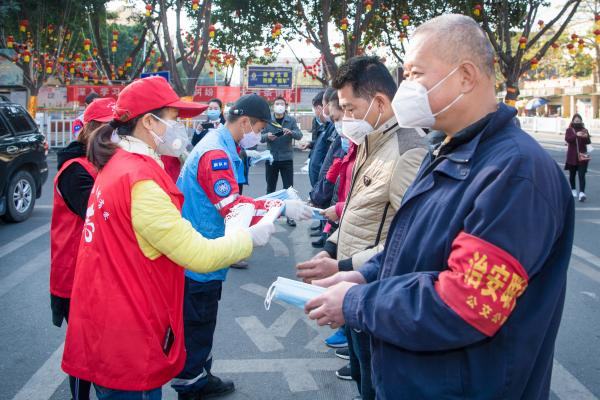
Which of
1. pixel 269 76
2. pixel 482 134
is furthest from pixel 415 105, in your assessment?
pixel 269 76

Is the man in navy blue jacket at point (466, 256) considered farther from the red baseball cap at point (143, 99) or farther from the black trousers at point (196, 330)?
the black trousers at point (196, 330)

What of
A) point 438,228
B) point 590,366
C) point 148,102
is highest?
point 148,102

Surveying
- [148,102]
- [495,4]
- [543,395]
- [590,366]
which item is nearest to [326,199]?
[590,366]

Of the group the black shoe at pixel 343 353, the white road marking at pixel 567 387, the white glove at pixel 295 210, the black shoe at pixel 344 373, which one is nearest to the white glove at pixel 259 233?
the white glove at pixel 295 210

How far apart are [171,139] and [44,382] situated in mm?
2209

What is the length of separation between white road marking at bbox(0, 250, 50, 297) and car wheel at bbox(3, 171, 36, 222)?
6.66 feet

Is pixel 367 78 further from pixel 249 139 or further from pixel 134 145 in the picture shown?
pixel 249 139

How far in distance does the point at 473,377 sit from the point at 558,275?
14.0 inches

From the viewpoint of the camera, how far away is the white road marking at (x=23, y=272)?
602 cm

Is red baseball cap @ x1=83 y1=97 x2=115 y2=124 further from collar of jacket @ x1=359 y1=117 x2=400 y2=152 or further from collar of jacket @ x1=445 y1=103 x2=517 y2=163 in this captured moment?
collar of jacket @ x1=445 y1=103 x2=517 y2=163

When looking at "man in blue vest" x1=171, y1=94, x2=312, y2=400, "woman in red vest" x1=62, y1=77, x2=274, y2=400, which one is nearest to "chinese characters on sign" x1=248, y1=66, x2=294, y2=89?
"man in blue vest" x1=171, y1=94, x2=312, y2=400

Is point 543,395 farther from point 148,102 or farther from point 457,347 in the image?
point 148,102

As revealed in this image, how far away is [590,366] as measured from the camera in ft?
13.5

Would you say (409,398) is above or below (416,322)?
below
